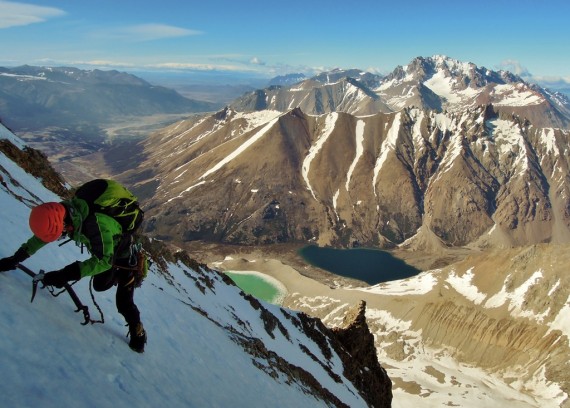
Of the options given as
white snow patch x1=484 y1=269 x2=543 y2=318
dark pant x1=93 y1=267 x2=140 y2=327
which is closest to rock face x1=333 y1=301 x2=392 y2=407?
dark pant x1=93 y1=267 x2=140 y2=327

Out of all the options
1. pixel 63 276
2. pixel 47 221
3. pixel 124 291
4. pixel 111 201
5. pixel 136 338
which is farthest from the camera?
pixel 136 338

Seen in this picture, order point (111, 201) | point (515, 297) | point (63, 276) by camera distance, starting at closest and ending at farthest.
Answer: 1. point (63, 276)
2. point (111, 201)
3. point (515, 297)

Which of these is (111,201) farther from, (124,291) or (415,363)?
(415,363)

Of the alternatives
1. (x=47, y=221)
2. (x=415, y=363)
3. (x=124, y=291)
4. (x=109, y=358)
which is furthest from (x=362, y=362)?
(x=415, y=363)

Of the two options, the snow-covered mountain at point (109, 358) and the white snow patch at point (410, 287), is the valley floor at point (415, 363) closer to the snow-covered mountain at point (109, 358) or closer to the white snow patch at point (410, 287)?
the white snow patch at point (410, 287)

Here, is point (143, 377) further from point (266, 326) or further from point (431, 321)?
point (431, 321)

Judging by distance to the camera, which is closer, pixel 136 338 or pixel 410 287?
pixel 136 338

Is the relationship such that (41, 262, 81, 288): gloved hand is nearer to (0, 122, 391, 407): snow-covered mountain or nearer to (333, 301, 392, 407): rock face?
(0, 122, 391, 407): snow-covered mountain

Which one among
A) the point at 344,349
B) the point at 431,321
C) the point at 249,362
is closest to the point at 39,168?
the point at 249,362
